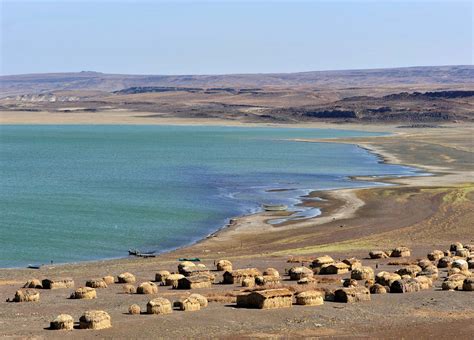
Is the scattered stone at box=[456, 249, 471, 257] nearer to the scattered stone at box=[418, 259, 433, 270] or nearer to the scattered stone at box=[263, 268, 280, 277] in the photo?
the scattered stone at box=[418, 259, 433, 270]

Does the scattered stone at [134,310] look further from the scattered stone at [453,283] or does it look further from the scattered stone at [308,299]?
the scattered stone at [453,283]

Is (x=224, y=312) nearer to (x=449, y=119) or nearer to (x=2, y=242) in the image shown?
(x=2, y=242)

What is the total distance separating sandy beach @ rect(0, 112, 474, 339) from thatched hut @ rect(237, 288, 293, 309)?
0.47 m

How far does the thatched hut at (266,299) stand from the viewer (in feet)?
100

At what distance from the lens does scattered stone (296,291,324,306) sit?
3114cm

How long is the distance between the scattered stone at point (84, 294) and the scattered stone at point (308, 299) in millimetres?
7477

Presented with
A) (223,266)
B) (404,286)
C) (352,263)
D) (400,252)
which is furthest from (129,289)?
(400,252)

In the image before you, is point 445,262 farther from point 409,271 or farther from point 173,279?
point 173,279

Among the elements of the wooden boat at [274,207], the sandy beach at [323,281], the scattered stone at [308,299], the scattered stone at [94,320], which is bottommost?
the wooden boat at [274,207]

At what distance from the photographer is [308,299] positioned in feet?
102

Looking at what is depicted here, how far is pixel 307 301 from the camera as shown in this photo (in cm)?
3114

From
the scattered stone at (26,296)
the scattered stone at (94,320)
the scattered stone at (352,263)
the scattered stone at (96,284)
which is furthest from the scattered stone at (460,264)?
the scattered stone at (26,296)

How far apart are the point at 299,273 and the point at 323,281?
1016mm

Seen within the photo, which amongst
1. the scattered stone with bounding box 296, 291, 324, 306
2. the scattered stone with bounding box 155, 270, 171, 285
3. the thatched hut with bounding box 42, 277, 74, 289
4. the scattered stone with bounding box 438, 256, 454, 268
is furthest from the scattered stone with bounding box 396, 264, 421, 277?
the thatched hut with bounding box 42, 277, 74, 289
